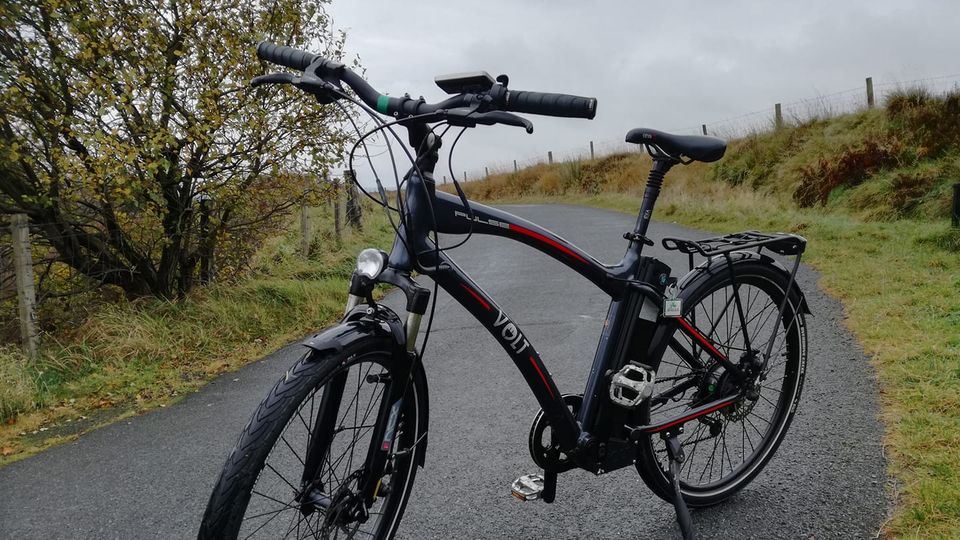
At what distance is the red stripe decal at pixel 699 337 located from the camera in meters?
2.60

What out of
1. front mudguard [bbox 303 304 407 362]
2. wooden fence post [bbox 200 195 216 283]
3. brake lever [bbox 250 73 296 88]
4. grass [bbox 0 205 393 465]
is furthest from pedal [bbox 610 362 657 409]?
wooden fence post [bbox 200 195 216 283]

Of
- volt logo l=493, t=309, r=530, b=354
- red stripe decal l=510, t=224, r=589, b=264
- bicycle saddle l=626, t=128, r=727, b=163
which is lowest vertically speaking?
volt logo l=493, t=309, r=530, b=354

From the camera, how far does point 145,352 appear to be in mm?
5547

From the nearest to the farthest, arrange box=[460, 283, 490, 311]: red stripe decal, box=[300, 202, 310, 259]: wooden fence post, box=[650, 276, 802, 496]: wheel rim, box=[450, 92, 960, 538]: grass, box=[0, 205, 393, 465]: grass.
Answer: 1. box=[460, 283, 490, 311]: red stripe decal
2. box=[650, 276, 802, 496]: wheel rim
3. box=[450, 92, 960, 538]: grass
4. box=[0, 205, 393, 465]: grass
5. box=[300, 202, 310, 259]: wooden fence post

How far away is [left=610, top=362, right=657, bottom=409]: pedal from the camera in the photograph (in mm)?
2426

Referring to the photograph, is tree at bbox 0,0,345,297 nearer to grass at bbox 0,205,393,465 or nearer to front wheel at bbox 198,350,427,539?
grass at bbox 0,205,393,465

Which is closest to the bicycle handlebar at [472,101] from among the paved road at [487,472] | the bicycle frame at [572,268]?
the bicycle frame at [572,268]

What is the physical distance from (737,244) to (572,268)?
0.76 metres

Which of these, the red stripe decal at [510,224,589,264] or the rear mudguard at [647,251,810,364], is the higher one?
the red stripe decal at [510,224,589,264]

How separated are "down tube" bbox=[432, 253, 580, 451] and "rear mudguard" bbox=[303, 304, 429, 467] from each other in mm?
215

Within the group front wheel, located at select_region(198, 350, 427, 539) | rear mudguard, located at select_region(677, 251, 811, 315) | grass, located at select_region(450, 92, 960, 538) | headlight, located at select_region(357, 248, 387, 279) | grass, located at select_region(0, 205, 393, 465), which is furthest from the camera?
grass, located at select_region(0, 205, 393, 465)

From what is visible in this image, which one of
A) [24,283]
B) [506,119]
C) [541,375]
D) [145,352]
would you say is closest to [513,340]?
[541,375]

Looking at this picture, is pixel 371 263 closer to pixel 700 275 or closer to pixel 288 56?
pixel 288 56

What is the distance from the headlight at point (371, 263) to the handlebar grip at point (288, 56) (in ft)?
2.09
